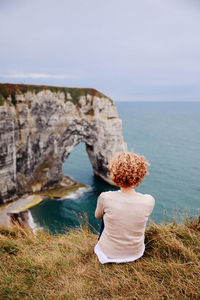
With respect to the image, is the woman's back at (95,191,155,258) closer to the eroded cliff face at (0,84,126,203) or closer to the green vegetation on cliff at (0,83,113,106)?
the eroded cliff face at (0,84,126,203)

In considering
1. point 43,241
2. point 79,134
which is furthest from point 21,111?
point 43,241

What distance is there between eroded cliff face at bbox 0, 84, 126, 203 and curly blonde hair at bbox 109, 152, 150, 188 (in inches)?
1032

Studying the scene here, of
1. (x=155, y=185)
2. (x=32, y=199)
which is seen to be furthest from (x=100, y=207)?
(x=155, y=185)

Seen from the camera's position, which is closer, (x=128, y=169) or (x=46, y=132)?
(x=128, y=169)

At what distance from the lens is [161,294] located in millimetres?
3371

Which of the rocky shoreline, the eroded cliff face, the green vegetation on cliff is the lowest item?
the rocky shoreline

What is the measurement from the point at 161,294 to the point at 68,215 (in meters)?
26.9

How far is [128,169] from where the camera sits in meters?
3.74

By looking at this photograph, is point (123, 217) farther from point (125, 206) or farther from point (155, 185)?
point (155, 185)

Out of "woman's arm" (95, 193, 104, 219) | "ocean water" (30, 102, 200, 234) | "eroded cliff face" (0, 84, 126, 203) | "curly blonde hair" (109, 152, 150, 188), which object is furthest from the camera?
"eroded cliff face" (0, 84, 126, 203)

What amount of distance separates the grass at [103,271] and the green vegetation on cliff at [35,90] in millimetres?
26176

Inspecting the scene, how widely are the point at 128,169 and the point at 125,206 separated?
2.04 ft

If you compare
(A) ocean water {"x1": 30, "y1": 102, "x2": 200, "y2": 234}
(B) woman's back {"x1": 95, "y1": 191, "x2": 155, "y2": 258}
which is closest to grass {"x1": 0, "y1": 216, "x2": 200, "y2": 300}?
(B) woman's back {"x1": 95, "y1": 191, "x2": 155, "y2": 258}

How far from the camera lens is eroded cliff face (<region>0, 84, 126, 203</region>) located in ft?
94.8
